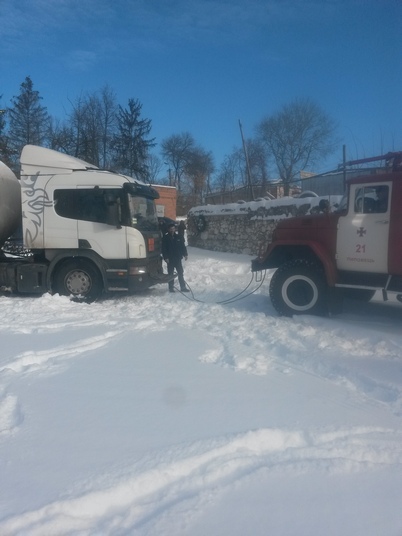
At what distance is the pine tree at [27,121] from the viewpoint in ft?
97.4

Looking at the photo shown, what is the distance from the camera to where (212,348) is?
5746 mm

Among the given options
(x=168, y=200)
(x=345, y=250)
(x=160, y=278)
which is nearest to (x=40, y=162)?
(x=160, y=278)

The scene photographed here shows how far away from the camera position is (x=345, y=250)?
7398mm

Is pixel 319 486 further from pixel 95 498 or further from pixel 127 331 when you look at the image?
pixel 127 331

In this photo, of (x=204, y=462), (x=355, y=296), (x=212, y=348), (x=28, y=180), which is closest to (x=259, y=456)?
(x=204, y=462)

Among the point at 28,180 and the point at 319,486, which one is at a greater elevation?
the point at 28,180

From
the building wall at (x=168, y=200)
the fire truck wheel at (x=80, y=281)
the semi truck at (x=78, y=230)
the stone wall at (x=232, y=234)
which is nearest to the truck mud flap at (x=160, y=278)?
the semi truck at (x=78, y=230)

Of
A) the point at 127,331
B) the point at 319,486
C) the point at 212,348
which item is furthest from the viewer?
the point at 127,331

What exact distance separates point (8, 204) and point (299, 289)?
22.9 ft

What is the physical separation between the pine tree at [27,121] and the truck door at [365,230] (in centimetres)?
2625

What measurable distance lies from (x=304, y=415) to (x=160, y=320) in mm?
4089

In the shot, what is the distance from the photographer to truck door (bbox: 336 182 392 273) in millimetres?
6965

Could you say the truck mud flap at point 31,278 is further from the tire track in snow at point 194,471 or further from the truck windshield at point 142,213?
the tire track in snow at point 194,471

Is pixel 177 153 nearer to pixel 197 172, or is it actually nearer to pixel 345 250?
pixel 197 172
